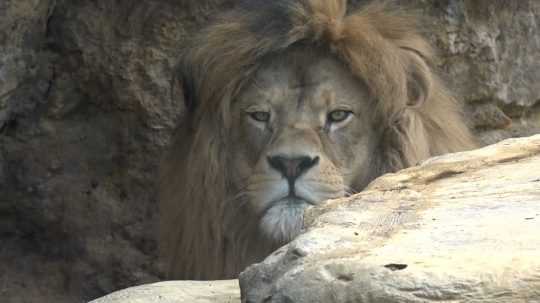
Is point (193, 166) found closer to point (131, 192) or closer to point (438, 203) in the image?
point (131, 192)

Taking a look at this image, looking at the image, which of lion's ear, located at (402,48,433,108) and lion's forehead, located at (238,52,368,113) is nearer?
lion's forehead, located at (238,52,368,113)

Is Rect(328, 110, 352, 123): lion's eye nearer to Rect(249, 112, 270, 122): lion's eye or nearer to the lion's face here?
the lion's face

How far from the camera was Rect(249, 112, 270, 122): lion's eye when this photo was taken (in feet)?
14.9

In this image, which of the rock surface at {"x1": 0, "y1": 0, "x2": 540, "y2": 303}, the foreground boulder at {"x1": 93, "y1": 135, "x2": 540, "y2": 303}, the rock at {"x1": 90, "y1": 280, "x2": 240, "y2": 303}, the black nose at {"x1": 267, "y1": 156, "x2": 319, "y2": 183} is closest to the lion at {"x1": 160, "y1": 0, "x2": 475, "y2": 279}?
the black nose at {"x1": 267, "y1": 156, "x2": 319, "y2": 183}

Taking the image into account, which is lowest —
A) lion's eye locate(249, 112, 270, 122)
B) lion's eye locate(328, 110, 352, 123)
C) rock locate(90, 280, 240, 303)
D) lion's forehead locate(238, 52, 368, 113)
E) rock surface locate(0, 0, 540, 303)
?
rock surface locate(0, 0, 540, 303)

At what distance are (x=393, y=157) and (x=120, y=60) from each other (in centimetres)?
175

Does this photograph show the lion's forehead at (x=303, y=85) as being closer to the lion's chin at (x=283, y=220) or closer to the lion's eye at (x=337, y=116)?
the lion's eye at (x=337, y=116)

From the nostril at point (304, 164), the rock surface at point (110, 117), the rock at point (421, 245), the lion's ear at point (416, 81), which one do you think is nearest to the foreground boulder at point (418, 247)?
the rock at point (421, 245)

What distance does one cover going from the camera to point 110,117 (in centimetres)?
598

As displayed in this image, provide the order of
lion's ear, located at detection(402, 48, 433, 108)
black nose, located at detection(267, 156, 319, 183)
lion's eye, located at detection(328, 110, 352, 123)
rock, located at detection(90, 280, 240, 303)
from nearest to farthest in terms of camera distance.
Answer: rock, located at detection(90, 280, 240, 303) < black nose, located at detection(267, 156, 319, 183) < lion's eye, located at detection(328, 110, 352, 123) < lion's ear, located at detection(402, 48, 433, 108)

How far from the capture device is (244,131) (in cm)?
463

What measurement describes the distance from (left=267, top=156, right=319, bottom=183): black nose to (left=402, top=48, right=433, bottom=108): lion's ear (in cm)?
68

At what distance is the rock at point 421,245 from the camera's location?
227 centimetres

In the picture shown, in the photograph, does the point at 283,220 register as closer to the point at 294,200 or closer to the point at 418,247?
the point at 294,200
